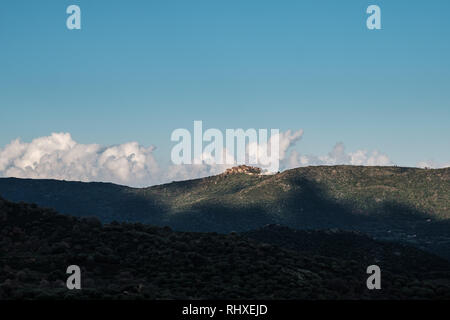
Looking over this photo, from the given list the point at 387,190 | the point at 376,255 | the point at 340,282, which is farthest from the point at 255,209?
the point at 340,282

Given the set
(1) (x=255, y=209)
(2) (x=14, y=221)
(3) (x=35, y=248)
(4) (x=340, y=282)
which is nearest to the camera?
(4) (x=340, y=282)

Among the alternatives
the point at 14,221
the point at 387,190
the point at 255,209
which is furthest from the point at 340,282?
the point at 387,190

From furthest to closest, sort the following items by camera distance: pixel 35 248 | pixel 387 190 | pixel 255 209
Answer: pixel 387 190 → pixel 255 209 → pixel 35 248

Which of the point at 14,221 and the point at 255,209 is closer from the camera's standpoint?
the point at 14,221

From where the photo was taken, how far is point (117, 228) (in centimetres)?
6181

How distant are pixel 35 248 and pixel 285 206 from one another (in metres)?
144

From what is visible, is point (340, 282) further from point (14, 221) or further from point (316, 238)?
point (316, 238)

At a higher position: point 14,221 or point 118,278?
point 14,221

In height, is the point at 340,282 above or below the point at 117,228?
below

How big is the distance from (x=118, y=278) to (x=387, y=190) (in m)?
170
